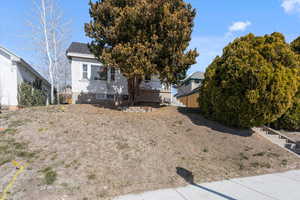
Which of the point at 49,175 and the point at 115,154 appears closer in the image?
the point at 49,175

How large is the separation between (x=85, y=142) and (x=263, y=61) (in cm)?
758

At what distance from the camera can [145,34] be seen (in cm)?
801

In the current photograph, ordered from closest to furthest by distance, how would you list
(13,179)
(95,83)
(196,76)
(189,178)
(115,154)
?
(13,179), (189,178), (115,154), (95,83), (196,76)

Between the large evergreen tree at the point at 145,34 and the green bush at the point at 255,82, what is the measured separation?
6.94 ft

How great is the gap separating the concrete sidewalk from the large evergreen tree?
528 centimetres

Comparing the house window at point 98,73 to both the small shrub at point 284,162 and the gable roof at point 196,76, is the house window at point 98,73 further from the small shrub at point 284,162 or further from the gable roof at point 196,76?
the gable roof at point 196,76

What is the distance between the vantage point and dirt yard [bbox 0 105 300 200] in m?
3.65

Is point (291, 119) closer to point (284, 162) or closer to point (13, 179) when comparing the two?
point (284, 162)

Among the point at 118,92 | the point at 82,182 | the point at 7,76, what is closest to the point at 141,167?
the point at 82,182

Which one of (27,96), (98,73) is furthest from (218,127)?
(27,96)

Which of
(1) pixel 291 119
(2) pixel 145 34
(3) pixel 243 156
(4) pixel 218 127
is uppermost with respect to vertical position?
(2) pixel 145 34

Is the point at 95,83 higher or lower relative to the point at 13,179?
higher

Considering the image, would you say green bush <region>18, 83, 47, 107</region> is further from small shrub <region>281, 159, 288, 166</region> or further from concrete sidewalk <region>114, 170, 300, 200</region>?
small shrub <region>281, 159, 288, 166</region>

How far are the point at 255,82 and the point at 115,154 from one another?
6097mm
